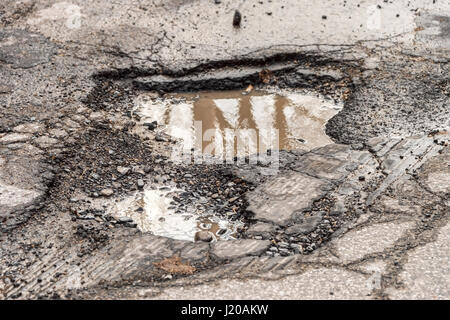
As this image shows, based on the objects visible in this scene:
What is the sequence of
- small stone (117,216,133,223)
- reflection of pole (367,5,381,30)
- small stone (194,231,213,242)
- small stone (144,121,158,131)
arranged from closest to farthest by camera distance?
1. small stone (194,231,213,242)
2. small stone (117,216,133,223)
3. small stone (144,121,158,131)
4. reflection of pole (367,5,381,30)

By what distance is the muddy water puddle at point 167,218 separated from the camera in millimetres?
2979

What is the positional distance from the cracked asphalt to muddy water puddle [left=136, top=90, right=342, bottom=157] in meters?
0.11

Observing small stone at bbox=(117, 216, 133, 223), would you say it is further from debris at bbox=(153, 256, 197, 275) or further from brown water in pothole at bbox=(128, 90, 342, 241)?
debris at bbox=(153, 256, 197, 275)

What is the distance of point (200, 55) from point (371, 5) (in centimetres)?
209

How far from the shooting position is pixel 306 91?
4.32m

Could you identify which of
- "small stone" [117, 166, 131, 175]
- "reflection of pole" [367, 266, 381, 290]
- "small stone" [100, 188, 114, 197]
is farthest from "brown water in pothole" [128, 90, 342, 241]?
"reflection of pole" [367, 266, 381, 290]

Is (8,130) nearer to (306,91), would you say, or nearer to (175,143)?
(175,143)

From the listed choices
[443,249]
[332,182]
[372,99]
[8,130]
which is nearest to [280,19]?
[372,99]

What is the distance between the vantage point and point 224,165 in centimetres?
350

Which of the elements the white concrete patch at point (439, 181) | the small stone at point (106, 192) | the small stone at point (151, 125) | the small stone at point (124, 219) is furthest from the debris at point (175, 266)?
the white concrete patch at point (439, 181)

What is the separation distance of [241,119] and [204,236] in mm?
1392

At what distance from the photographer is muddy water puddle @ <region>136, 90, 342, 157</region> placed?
3.76m

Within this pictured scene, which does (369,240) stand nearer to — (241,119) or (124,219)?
(124,219)

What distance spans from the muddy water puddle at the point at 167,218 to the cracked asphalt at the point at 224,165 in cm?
7
